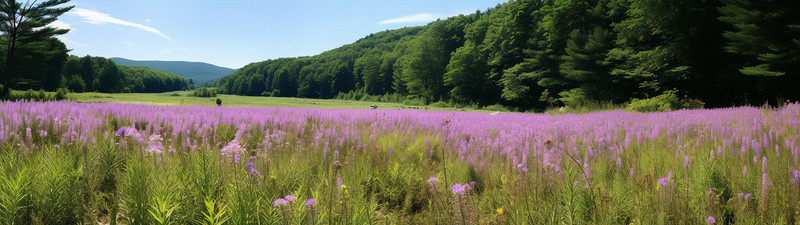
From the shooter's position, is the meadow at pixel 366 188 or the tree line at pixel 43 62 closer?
the meadow at pixel 366 188

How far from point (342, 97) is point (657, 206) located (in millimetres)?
103411

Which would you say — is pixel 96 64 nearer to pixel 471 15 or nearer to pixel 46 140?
pixel 471 15

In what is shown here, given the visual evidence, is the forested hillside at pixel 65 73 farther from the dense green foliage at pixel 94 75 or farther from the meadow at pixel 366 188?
the meadow at pixel 366 188

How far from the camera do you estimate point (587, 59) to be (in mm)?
30609

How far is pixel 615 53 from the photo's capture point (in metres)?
26.8

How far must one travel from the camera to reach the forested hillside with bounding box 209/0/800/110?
17.8 metres

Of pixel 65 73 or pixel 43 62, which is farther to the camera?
pixel 65 73

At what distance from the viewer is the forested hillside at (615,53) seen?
58.4ft

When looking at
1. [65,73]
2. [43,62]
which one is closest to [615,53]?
[43,62]

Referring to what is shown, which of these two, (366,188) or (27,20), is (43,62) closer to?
(27,20)

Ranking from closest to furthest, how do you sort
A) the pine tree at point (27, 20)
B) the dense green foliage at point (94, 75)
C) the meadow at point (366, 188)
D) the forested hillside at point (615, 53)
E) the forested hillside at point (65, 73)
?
the meadow at point (366, 188) < the forested hillside at point (615, 53) < the pine tree at point (27, 20) < the forested hillside at point (65, 73) < the dense green foliage at point (94, 75)

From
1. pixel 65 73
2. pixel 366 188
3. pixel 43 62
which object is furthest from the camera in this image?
pixel 65 73

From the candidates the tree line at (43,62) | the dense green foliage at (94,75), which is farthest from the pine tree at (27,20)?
the dense green foliage at (94,75)

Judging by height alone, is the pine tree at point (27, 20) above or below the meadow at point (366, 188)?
above
